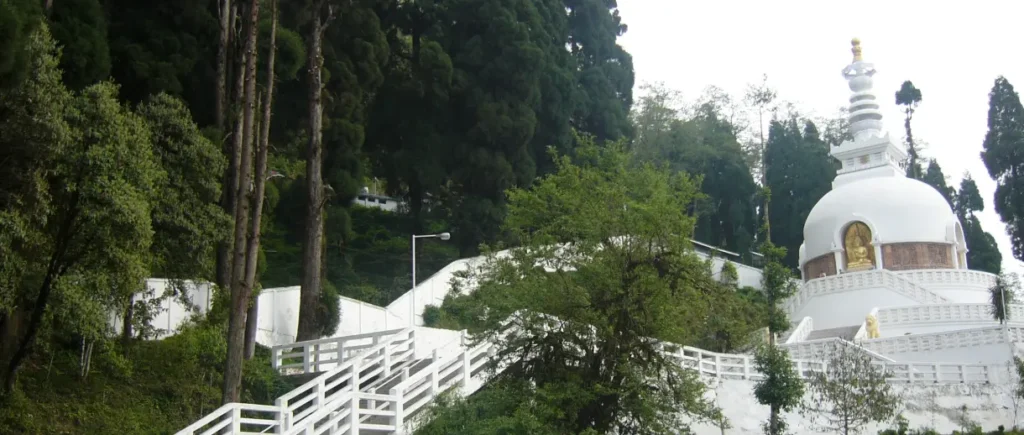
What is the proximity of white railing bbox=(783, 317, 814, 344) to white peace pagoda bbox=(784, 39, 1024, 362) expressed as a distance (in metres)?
0.03

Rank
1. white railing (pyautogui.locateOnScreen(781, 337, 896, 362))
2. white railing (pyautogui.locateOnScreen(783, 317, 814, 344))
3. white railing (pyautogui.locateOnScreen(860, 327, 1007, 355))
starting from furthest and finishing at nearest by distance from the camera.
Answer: white railing (pyautogui.locateOnScreen(783, 317, 814, 344)) < white railing (pyautogui.locateOnScreen(860, 327, 1007, 355)) < white railing (pyautogui.locateOnScreen(781, 337, 896, 362))

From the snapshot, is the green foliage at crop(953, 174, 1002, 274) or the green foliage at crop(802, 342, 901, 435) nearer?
the green foliage at crop(802, 342, 901, 435)

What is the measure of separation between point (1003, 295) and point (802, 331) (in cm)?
641

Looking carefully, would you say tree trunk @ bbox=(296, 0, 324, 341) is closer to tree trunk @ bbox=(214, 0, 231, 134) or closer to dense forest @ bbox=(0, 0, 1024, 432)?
dense forest @ bbox=(0, 0, 1024, 432)

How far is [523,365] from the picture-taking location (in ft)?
55.4

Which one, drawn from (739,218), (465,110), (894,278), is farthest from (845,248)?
(465,110)

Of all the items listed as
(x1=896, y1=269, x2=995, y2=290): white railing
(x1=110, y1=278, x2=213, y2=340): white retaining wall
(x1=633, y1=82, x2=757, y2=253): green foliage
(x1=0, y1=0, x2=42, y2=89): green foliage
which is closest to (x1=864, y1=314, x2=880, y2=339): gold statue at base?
(x1=896, y1=269, x2=995, y2=290): white railing

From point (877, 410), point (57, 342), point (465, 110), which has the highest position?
point (465, 110)

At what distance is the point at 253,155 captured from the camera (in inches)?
877

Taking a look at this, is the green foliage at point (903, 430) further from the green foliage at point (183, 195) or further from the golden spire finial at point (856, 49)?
the golden spire finial at point (856, 49)

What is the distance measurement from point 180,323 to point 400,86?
613 inches

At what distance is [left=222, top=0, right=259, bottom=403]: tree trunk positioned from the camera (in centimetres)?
1595

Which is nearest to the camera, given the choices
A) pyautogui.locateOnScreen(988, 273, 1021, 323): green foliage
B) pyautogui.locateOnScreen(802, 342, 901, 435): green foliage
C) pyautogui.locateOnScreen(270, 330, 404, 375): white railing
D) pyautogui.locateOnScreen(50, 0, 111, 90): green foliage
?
pyautogui.locateOnScreen(270, 330, 404, 375): white railing

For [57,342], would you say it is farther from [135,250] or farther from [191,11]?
[191,11]
